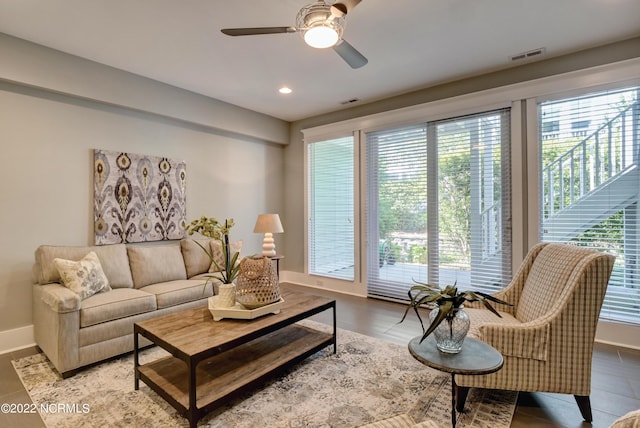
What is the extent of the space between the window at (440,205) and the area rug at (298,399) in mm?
1701

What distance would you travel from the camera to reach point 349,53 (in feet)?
7.81

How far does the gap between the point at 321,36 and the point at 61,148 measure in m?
2.95

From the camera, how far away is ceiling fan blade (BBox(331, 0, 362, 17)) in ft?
6.01

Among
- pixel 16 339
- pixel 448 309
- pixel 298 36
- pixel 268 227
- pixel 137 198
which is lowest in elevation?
pixel 16 339

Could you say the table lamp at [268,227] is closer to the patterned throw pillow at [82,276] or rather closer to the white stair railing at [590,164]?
the patterned throw pillow at [82,276]

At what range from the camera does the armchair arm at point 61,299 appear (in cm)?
237

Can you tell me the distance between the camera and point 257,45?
299cm

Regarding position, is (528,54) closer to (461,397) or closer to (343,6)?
(343,6)

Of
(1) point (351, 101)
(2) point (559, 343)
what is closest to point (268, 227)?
(1) point (351, 101)

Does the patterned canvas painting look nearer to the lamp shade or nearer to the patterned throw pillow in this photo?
the patterned throw pillow

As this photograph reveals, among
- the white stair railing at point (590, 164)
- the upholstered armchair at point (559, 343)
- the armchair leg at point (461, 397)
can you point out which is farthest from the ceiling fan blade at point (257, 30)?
the white stair railing at point (590, 164)

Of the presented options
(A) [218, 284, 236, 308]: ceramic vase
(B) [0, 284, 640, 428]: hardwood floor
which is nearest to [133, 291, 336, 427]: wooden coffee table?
(A) [218, 284, 236, 308]: ceramic vase

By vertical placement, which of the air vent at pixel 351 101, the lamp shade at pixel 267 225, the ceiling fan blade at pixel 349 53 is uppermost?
the air vent at pixel 351 101

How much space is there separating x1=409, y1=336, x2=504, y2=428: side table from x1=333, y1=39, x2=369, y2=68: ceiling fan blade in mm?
2034
